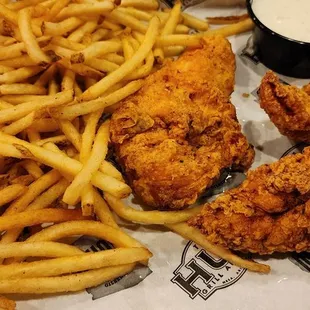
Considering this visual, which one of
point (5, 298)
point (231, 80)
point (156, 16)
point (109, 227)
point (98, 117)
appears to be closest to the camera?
point (5, 298)

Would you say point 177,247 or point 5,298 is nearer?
point 5,298

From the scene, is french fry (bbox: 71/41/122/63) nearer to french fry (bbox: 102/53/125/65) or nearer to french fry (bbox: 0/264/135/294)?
french fry (bbox: 102/53/125/65)

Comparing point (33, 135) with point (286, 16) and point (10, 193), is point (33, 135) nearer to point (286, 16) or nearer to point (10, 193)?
point (10, 193)

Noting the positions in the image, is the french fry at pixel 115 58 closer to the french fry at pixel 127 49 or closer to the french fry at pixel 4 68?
the french fry at pixel 127 49

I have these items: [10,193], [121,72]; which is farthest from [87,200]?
[121,72]

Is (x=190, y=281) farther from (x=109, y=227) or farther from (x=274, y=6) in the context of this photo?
(x=274, y=6)

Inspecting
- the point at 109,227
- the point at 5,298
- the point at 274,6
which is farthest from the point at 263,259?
the point at 274,6

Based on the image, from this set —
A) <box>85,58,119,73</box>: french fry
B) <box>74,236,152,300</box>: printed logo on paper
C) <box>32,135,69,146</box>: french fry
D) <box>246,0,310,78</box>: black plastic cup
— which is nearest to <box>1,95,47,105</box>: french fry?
<box>32,135,69,146</box>: french fry
